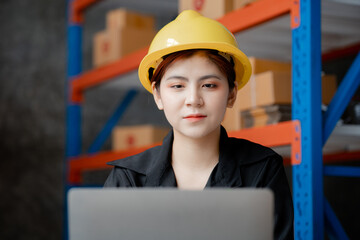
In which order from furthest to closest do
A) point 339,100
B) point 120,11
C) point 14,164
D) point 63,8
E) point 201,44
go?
point 63,8
point 14,164
point 120,11
point 339,100
point 201,44

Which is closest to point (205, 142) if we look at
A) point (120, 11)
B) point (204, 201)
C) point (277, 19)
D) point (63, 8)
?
point (204, 201)

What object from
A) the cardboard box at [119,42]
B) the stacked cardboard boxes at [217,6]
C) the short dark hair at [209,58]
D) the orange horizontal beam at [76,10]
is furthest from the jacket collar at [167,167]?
the orange horizontal beam at [76,10]

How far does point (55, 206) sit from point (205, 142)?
12.5 ft

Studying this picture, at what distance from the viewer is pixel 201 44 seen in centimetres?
161

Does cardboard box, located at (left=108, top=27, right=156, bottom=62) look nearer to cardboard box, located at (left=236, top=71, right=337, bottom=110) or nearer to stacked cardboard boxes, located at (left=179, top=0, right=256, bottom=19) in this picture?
stacked cardboard boxes, located at (left=179, top=0, right=256, bottom=19)

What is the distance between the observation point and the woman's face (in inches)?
62.9

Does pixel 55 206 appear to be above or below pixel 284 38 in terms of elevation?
below

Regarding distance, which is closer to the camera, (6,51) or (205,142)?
(205,142)

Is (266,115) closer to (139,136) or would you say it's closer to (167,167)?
(167,167)

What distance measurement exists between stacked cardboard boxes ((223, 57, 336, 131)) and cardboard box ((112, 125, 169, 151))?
1088 millimetres

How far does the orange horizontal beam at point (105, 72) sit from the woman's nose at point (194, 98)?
1945 mm

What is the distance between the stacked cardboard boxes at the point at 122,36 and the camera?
164 inches

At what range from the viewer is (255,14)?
104 inches

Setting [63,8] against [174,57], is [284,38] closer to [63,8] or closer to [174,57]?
[174,57]
